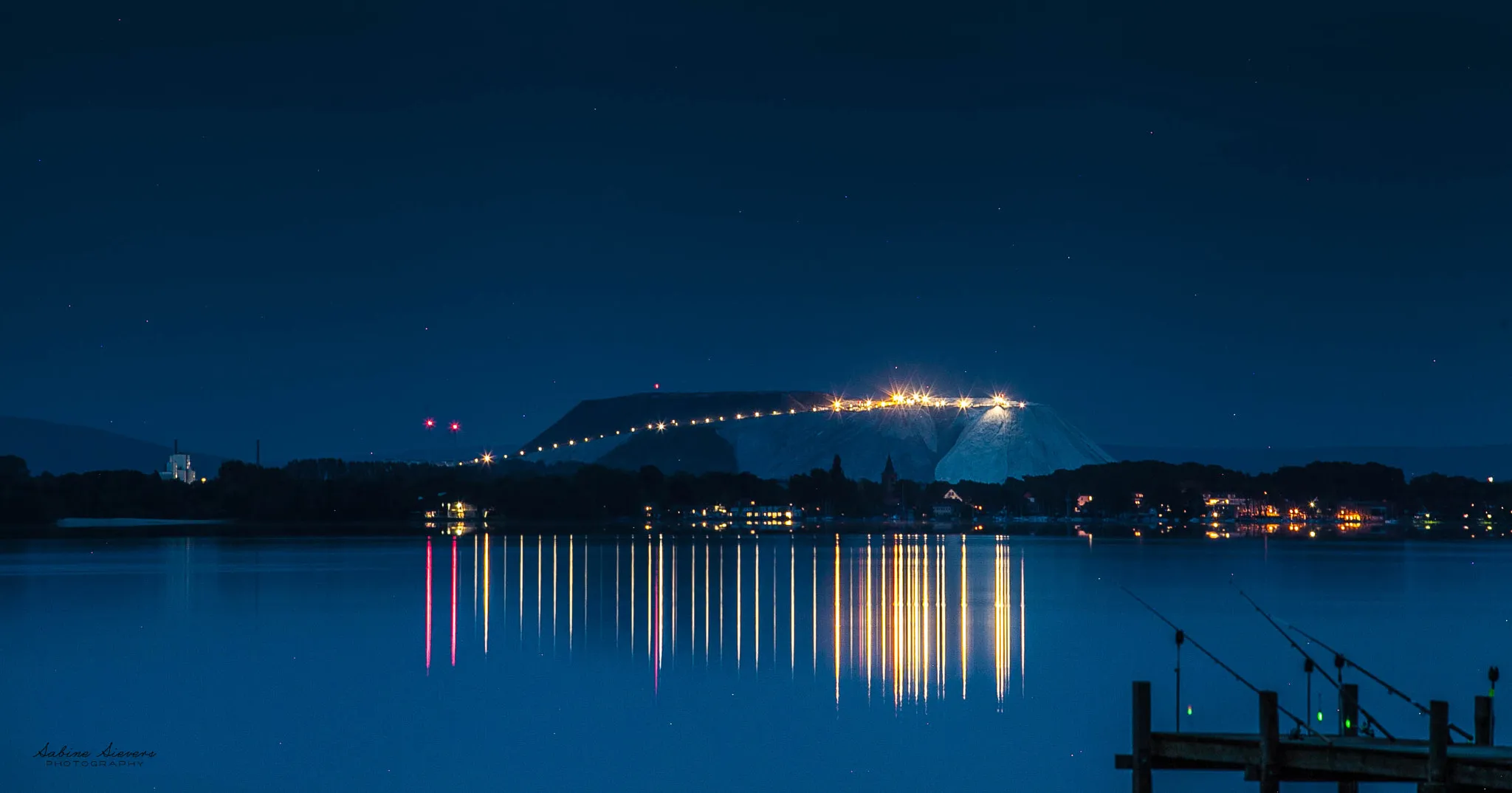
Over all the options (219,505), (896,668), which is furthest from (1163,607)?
(219,505)

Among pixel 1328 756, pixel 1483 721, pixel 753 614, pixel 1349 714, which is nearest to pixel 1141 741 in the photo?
pixel 1328 756

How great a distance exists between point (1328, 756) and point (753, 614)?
33.6 m

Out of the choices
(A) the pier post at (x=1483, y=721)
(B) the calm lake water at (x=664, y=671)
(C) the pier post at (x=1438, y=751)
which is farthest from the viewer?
(B) the calm lake water at (x=664, y=671)

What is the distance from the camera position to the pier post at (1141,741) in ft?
64.1

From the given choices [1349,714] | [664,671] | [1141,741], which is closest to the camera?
[1141,741]

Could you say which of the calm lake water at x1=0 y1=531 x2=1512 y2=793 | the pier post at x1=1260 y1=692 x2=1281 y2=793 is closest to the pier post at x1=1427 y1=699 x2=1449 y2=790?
the pier post at x1=1260 y1=692 x2=1281 y2=793

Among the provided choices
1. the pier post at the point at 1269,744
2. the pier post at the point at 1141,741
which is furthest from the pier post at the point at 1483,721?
the pier post at the point at 1141,741

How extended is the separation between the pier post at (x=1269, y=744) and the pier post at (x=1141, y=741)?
1.35m

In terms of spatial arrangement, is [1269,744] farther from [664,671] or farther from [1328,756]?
[664,671]

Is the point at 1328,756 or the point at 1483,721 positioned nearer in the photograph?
the point at 1328,756

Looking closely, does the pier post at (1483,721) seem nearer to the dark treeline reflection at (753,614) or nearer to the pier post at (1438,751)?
the pier post at (1438,751)

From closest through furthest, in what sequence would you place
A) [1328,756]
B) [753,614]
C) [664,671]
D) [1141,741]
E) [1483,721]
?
1. [1328,756]
2. [1141,741]
3. [1483,721]
4. [664,671]
5. [753,614]

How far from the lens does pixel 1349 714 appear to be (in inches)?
870

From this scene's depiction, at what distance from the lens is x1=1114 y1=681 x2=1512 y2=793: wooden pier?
1744cm
